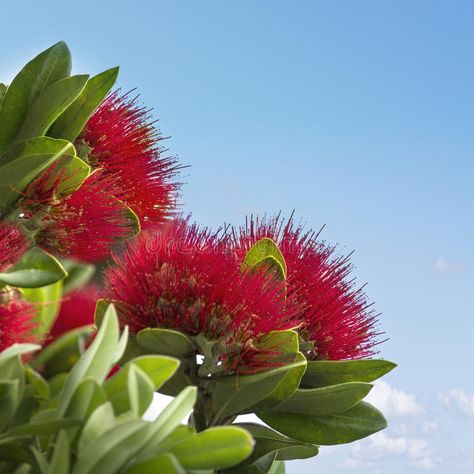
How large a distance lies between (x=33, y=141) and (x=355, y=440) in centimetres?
51

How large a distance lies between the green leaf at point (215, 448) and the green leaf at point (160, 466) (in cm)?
2

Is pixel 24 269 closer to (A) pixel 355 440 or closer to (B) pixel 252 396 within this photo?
(B) pixel 252 396

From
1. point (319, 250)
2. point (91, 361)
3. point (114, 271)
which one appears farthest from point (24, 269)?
point (319, 250)

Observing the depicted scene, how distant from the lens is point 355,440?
1.12m

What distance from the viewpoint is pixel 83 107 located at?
1.11 m

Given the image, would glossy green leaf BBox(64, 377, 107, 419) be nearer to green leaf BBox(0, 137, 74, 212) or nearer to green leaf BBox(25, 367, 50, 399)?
green leaf BBox(25, 367, 50, 399)

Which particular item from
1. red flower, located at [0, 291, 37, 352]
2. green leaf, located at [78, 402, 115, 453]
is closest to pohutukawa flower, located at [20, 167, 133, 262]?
red flower, located at [0, 291, 37, 352]

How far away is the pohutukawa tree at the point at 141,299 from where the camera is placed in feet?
3.02

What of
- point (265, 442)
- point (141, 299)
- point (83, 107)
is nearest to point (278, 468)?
point (265, 442)

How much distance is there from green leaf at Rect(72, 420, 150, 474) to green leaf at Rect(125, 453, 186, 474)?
0.01 m

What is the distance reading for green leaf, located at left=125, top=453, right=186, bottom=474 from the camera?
0.75 m

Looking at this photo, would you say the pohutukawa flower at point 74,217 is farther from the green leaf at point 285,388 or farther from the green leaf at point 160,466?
the green leaf at point 160,466

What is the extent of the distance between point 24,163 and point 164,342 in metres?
0.24

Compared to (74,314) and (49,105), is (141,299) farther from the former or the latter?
(49,105)
